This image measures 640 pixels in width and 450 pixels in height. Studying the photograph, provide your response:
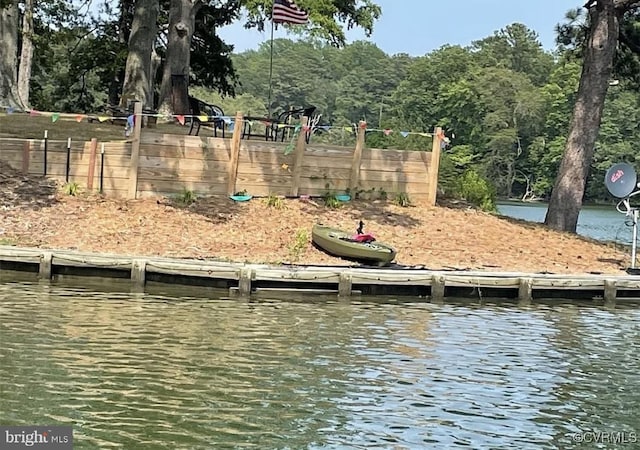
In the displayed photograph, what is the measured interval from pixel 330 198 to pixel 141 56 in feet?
24.1

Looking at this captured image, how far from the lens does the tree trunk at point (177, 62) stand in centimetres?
2328

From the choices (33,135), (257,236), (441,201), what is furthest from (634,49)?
(33,135)

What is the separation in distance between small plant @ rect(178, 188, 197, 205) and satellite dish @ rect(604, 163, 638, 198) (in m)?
7.59

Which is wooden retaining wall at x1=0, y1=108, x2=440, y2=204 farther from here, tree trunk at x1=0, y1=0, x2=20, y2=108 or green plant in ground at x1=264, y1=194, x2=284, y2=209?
tree trunk at x1=0, y1=0, x2=20, y2=108

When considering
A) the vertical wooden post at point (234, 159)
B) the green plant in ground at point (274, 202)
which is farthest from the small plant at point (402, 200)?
the vertical wooden post at point (234, 159)

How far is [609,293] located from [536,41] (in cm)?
11740

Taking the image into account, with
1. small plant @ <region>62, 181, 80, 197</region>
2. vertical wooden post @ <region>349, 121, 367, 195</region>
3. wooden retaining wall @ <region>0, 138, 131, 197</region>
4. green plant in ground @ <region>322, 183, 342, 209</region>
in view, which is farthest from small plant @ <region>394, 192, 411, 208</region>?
small plant @ <region>62, 181, 80, 197</region>

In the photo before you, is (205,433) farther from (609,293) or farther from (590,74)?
(590,74)

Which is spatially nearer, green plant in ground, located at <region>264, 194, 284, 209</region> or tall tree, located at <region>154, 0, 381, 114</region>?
green plant in ground, located at <region>264, 194, 284, 209</region>

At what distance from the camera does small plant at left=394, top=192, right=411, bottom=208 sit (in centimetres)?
1811

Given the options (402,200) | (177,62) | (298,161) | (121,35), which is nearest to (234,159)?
(298,161)

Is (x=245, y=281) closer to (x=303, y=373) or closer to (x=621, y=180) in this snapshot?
(x=303, y=373)

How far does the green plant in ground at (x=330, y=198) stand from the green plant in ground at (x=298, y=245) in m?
1.87

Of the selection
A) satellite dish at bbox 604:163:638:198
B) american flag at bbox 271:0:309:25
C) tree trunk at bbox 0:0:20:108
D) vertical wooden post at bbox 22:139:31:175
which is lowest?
vertical wooden post at bbox 22:139:31:175
